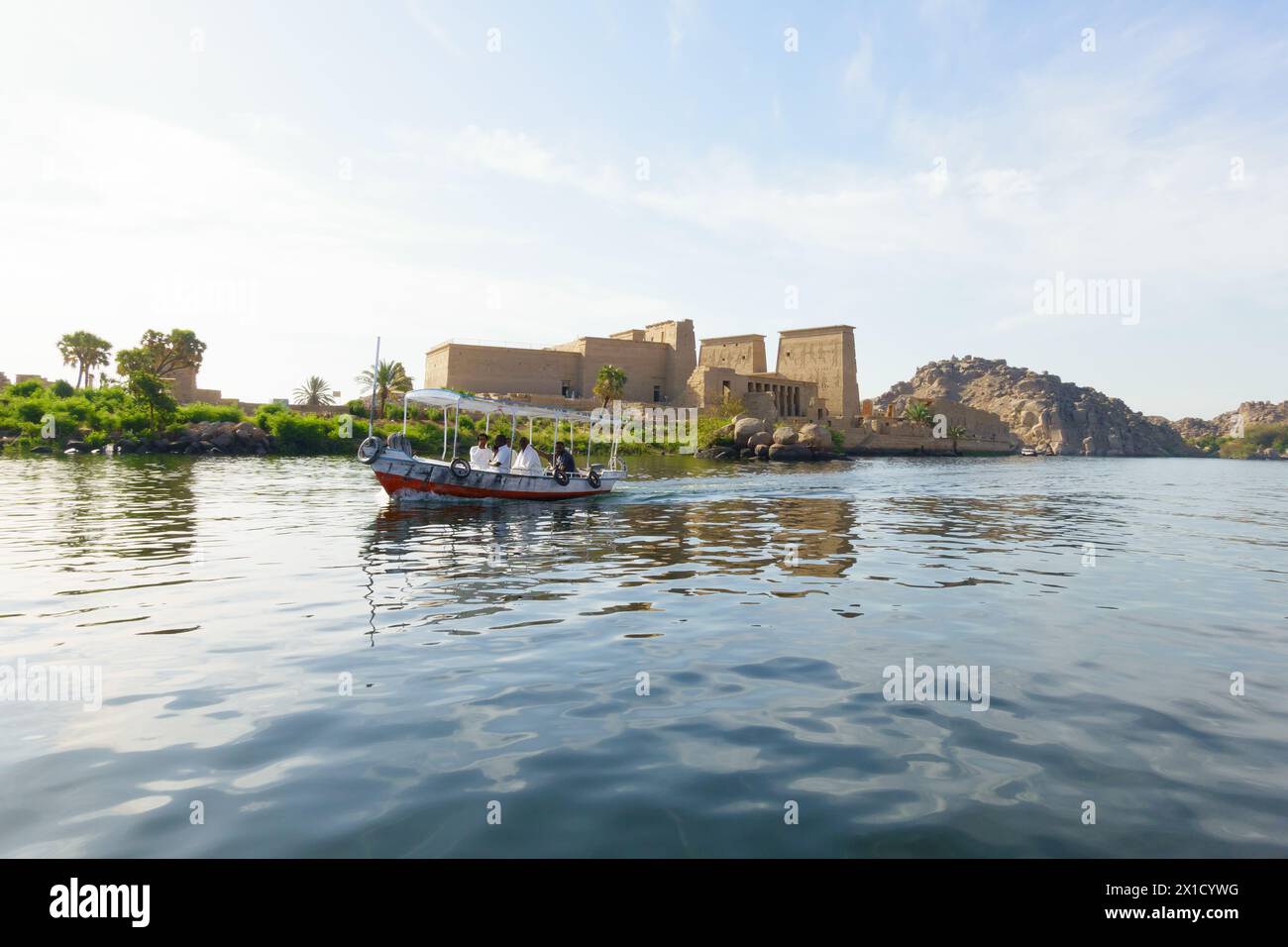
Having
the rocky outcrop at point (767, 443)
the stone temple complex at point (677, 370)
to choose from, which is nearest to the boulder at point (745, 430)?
the rocky outcrop at point (767, 443)

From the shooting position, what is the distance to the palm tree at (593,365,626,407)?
278 ft

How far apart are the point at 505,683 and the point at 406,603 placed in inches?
156

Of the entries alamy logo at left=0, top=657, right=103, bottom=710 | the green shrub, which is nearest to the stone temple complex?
the green shrub

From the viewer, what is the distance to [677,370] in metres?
93.6

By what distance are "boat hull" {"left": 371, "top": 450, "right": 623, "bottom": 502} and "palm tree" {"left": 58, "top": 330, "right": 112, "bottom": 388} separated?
74950 millimetres

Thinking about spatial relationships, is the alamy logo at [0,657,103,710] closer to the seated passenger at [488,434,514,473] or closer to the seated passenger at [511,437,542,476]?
the seated passenger at [488,434,514,473]

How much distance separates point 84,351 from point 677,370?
6276cm

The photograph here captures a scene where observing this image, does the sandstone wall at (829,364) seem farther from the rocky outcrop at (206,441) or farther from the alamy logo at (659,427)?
the rocky outcrop at (206,441)

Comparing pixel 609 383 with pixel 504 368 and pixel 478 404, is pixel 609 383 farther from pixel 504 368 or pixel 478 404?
pixel 478 404

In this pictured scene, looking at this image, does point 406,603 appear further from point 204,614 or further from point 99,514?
point 99,514

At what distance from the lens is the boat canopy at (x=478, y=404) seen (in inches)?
917

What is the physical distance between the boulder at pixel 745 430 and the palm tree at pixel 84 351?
216ft

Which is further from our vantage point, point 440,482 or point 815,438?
point 815,438
